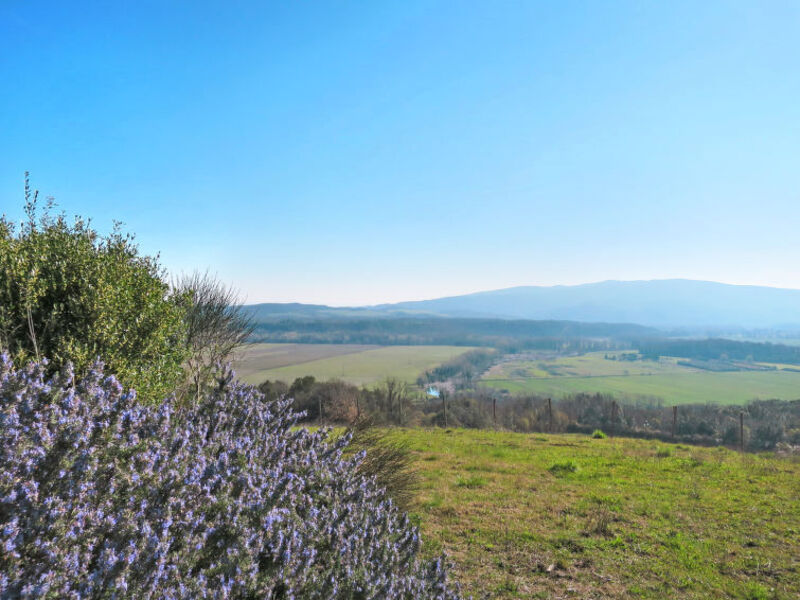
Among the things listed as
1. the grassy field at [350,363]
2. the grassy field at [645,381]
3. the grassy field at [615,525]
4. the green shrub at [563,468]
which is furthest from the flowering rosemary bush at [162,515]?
the grassy field at [645,381]

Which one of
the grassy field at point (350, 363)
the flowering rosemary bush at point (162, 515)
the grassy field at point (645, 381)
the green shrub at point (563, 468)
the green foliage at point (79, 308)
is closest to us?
the flowering rosemary bush at point (162, 515)

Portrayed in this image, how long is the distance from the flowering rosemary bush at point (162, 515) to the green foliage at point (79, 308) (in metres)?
2.65

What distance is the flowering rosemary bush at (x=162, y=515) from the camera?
2127 millimetres

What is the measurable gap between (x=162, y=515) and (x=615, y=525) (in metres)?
7.68

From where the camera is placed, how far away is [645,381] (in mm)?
92812

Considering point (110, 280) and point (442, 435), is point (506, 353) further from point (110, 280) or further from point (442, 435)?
point (110, 280)

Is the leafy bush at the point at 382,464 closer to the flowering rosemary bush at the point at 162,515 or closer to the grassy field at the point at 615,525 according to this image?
the grassy field at the point at 615,525


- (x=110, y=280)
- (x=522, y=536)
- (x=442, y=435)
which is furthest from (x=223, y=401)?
(x=442, y=435)

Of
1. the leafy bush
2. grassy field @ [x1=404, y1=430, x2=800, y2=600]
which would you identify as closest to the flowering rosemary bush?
the leafy bush

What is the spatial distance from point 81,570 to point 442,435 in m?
17.9

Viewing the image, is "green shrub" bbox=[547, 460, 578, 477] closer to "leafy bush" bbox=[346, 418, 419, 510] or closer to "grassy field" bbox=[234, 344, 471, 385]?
Result: "leafy bush" bbox=[346, 418, 419, 510]

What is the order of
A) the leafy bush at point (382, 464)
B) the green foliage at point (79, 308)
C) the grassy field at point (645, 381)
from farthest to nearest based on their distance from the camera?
the grassy field at point (645, 381) < the leafy bush at point (382, 464) < the green foliage at point (79, 308)

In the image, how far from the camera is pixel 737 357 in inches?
4850

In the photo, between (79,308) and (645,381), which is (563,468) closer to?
(79,308)
